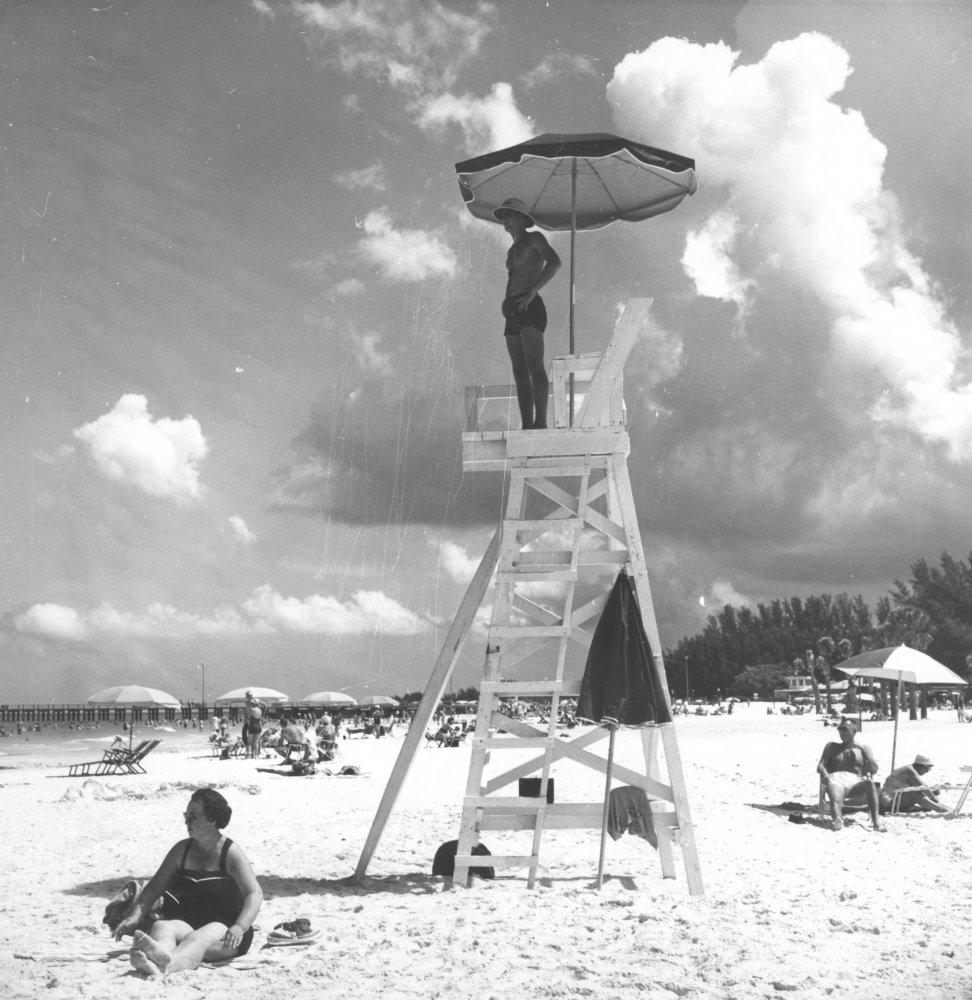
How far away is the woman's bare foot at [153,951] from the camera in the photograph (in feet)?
17.0

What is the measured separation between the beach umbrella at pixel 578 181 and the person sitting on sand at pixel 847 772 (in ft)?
21.5

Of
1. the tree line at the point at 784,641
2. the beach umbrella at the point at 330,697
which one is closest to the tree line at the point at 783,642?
the tree line at the point at 784,641

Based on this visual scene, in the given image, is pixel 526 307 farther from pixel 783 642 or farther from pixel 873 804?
pixel 783 642

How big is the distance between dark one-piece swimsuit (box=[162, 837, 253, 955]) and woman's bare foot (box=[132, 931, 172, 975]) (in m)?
0.45

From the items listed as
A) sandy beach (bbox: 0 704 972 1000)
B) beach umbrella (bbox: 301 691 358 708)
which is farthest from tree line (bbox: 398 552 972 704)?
sandy beach (bbox: 0 704 972 1000)

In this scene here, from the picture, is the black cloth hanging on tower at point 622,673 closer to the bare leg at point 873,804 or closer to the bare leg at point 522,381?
the bare leg at point 522,381

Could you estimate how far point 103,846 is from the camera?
1103 centimetres

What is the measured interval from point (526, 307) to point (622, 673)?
117 inches

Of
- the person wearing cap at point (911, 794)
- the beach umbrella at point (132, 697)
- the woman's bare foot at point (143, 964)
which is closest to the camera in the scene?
the woman's bare foot at point (143, 964)

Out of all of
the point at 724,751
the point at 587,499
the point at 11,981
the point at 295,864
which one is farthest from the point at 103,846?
the point at 724,751

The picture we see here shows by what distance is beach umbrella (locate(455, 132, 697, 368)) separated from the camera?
7715 millimetres

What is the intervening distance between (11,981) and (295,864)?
4.23 m

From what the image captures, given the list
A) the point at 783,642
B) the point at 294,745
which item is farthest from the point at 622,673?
the point at 783,642

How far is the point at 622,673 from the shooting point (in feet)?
23.9
